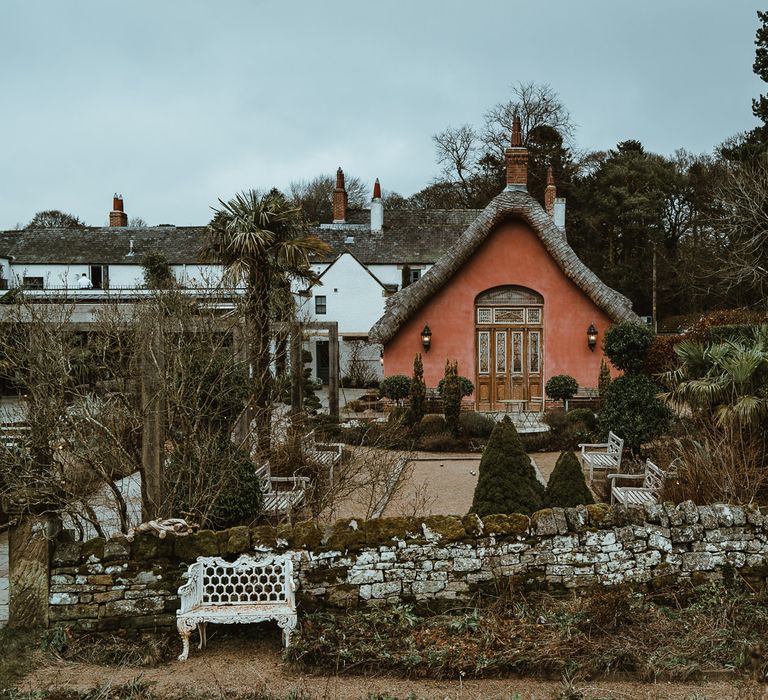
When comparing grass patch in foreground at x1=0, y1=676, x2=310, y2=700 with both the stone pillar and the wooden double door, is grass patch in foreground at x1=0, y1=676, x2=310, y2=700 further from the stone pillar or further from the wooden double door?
the wooden double door

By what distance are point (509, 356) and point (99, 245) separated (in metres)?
22.3

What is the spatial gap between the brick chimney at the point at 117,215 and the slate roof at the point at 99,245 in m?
1.58

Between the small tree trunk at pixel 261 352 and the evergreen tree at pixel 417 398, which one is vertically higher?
the small tree trunk at pixel 261 352

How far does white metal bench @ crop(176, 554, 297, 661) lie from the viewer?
18.0ft

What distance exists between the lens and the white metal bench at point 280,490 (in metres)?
8.52

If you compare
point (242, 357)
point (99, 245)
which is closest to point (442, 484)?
point (242, 357)

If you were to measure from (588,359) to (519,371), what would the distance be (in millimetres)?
1875

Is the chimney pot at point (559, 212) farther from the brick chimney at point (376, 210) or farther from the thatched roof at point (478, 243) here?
the thatched roof at point (478, 243)

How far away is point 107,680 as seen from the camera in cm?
512

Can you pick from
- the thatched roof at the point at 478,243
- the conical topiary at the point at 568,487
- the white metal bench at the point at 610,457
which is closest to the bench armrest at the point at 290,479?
the conical topiary at the point at 568,487

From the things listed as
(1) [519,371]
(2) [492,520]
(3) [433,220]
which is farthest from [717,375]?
(3) [433,220]

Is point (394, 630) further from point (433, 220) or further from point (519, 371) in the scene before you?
point (433, 220)

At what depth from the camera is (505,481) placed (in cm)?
754

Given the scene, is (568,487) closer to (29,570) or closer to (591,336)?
(29,570)
